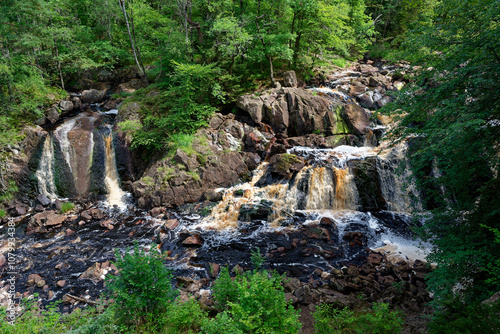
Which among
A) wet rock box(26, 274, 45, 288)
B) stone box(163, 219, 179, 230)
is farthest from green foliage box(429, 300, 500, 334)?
wet rock box(26, 274, 45, 288)

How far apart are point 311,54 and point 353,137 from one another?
9569 mm

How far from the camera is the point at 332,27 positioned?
1838 centimetres

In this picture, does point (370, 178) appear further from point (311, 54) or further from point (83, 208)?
point (83, 208)

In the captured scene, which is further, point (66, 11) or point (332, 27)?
point (66, 11)

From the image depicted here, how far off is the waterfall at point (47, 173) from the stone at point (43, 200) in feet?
0.89

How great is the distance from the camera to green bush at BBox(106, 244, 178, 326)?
4.72m

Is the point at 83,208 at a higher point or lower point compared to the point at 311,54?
lower

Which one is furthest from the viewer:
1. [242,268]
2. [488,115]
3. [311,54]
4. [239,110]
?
[311,54]

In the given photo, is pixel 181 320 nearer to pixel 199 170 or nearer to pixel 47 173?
pixel 199 170

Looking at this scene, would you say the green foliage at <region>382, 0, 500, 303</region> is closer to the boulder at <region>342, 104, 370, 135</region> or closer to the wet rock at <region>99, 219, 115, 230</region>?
the boulder at <region>342, 104, 370, 135</region>

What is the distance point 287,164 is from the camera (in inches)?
548

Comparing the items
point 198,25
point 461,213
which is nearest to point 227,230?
point 461,213

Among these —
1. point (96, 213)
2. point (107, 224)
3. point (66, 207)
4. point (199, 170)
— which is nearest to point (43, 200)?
point (66, 207)

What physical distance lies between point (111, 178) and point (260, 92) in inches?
459
